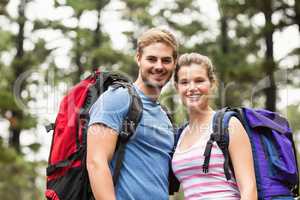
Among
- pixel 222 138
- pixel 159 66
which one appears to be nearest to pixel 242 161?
pixel 222 138

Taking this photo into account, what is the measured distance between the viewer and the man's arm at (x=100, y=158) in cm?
289

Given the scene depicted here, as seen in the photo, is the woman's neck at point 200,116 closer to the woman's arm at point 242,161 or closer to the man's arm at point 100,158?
the woman's arm at point 242,161

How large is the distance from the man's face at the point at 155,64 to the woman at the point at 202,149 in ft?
0.54

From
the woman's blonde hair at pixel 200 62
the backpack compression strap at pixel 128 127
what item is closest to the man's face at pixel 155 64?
the woman's blonde hair at pixel 200 62

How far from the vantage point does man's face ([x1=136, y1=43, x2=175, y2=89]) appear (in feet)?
11.0

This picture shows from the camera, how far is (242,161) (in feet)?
10.0

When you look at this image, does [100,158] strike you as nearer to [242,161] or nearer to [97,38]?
[242,161]

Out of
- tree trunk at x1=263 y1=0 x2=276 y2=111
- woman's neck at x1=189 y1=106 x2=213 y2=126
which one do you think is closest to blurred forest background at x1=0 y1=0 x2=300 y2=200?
tree trunk at x1=263 y1=0 x2=276 y2=111

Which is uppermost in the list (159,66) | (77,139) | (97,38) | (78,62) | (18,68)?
(97,38)

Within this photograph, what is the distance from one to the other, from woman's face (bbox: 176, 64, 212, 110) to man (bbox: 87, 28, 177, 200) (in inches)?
5.0

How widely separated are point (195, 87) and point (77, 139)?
2.91 feet

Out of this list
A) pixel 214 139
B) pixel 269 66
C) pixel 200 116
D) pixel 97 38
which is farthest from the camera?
pixel 97 38

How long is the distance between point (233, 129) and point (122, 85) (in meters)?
0.77

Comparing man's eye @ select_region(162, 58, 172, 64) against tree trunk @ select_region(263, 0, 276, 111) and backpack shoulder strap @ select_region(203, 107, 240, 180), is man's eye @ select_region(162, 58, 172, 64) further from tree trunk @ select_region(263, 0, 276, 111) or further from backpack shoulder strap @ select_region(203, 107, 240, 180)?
tree trunk @ select_region(263, 0, 276, 111)
